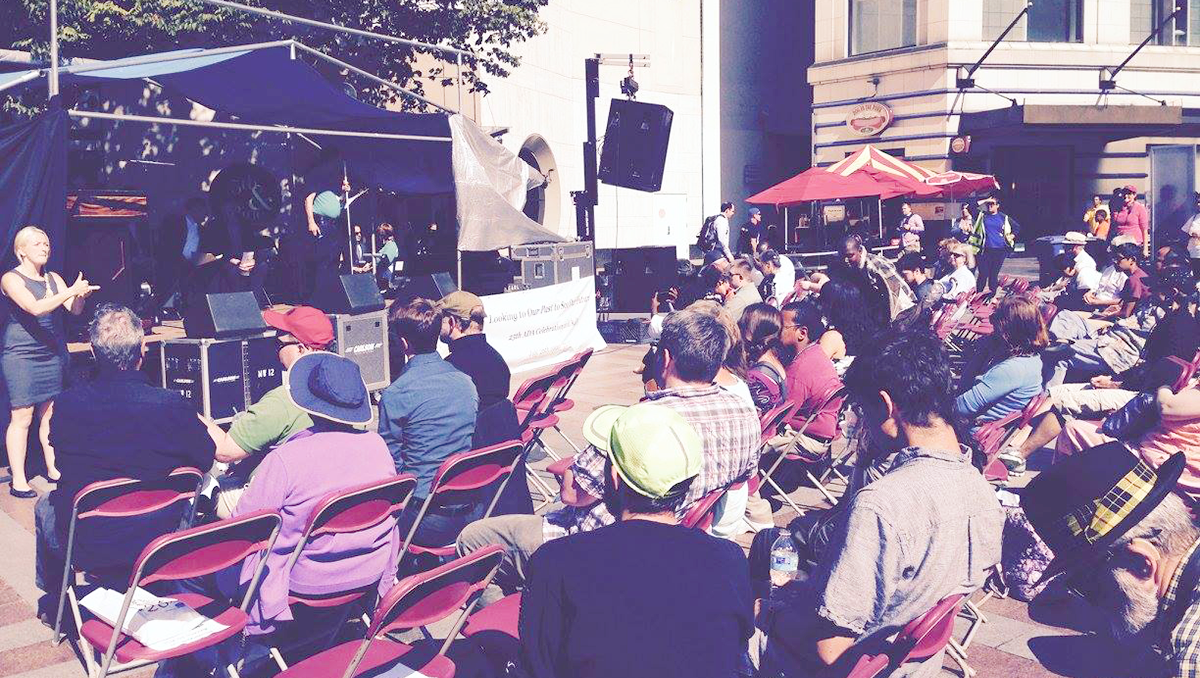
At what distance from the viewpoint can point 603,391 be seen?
10.2m

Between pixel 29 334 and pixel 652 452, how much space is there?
18.0 ft

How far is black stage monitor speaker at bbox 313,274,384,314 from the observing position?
29.3ft

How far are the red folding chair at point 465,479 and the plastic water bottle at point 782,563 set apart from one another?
4.69ft

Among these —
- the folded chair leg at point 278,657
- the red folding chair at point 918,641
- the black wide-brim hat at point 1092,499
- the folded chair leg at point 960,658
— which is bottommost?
the folded chair leg at point 960,658

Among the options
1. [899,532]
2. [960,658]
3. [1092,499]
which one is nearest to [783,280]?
[960,658]

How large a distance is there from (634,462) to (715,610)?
0.39 m

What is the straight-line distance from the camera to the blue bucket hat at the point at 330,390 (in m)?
3.64

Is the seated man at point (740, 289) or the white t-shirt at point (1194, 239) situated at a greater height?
the white t-shirt at point (1194, 239)

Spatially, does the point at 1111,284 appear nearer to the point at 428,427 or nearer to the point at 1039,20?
the point at 428,427

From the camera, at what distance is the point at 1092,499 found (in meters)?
2.35

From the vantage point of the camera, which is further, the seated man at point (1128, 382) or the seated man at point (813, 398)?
the seated man at point (813, 398)

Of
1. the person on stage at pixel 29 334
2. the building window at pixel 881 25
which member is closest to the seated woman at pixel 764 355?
the person on stage at pixel 29 334

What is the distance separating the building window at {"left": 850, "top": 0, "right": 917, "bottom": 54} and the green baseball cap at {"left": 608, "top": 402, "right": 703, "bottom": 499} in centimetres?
2265

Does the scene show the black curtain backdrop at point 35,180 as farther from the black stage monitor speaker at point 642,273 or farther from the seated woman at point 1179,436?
the black stage monitor speaker at point 642,273
